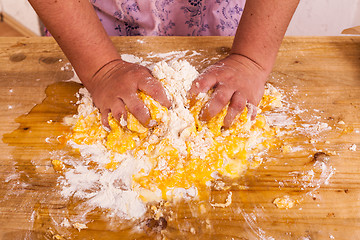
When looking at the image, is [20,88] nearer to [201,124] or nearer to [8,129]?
[8,129]

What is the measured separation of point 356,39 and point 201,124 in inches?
26.5

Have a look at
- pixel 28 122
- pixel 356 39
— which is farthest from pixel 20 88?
pixel 356 39

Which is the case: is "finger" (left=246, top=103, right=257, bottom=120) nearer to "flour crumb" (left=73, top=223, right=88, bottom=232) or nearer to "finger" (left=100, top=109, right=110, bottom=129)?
"finger" (left=100, top=109, right=110, bottom=129)

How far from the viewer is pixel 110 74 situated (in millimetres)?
819

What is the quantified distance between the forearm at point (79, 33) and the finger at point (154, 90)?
6.2 inches

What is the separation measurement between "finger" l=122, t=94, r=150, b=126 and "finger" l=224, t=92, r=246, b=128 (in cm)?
19

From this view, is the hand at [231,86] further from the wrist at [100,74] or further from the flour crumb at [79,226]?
the flour crumb at [79,226]

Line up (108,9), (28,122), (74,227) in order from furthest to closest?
(108,9) → (28,122) → (74,227)

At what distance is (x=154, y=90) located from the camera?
75cm

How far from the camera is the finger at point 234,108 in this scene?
0.75m

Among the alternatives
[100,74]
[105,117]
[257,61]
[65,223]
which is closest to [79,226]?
[65,223]

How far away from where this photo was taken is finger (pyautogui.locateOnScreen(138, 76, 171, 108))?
0.75 metres

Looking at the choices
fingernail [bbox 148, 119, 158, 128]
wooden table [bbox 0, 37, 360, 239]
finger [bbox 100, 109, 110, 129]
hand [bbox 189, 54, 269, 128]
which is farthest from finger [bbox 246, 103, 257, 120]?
finger [bbox 100, 109, 110, 129]

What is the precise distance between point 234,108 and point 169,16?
460 millimetres
